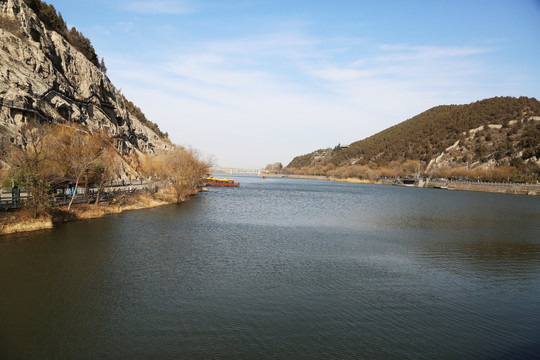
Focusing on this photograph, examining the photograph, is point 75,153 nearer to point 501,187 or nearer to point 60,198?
point 60,198

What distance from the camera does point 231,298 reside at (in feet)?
51.0

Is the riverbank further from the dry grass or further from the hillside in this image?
the hillside

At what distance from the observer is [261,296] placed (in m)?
15.9

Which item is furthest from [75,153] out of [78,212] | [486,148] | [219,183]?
[486,148]

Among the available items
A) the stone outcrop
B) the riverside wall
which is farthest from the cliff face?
the stone outcrop

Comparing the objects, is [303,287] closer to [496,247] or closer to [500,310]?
[500,310]

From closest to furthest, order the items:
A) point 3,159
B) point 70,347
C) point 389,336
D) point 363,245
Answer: point 70,347
point 389,336
point 363,245
point 3,159

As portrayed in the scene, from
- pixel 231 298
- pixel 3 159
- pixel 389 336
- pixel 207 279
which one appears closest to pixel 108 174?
pixel 3 159

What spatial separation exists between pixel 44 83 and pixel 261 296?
56048 millimetres

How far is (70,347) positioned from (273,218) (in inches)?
1175

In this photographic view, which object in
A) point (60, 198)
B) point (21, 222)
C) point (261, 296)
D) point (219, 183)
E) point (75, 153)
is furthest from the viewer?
point (219, 183)

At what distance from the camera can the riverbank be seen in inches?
1045

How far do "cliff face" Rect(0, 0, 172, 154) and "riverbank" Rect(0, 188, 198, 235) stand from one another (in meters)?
14.5

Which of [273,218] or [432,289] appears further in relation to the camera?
[273,218]
